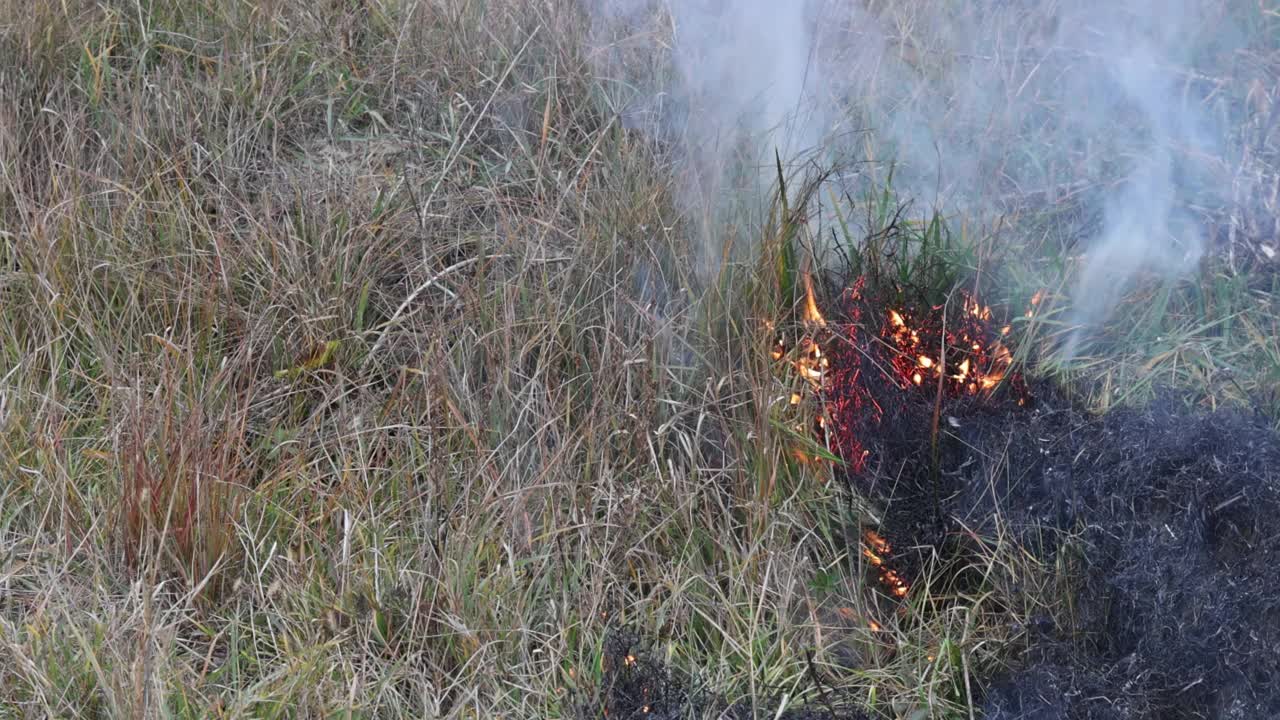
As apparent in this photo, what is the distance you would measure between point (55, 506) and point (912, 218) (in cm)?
194

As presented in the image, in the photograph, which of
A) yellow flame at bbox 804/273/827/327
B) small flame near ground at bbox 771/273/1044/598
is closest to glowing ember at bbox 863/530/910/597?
small flame near ground at bbox 771/273/1044/598

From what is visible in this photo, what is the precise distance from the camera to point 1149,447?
233 centimetres

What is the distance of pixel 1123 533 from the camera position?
229cm

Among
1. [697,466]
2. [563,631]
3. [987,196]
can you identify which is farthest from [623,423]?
[987,196]

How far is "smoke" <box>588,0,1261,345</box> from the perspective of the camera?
2943 millimetres

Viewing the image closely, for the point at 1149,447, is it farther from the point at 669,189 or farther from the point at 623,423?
the point at 669,189

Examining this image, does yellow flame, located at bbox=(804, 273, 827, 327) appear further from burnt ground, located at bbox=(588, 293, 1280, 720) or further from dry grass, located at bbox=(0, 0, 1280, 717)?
burnt ground, located at bbox=(588, 293, 1280, 720)

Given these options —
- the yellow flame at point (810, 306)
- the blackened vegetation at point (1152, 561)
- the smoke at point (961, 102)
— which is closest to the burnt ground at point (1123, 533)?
the blackened vegetation at point (1152, 561)

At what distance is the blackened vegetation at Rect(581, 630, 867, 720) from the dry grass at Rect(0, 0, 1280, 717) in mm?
55

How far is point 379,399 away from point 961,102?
1.61 m

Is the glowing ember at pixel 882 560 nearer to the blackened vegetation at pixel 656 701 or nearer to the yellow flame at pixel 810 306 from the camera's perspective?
the blackened vegetation at pixel 656 701

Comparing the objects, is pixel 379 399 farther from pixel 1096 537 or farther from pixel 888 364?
pixel 1096 537

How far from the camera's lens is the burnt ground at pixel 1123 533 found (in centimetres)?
216

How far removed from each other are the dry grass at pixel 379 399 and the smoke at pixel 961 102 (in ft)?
0.57
